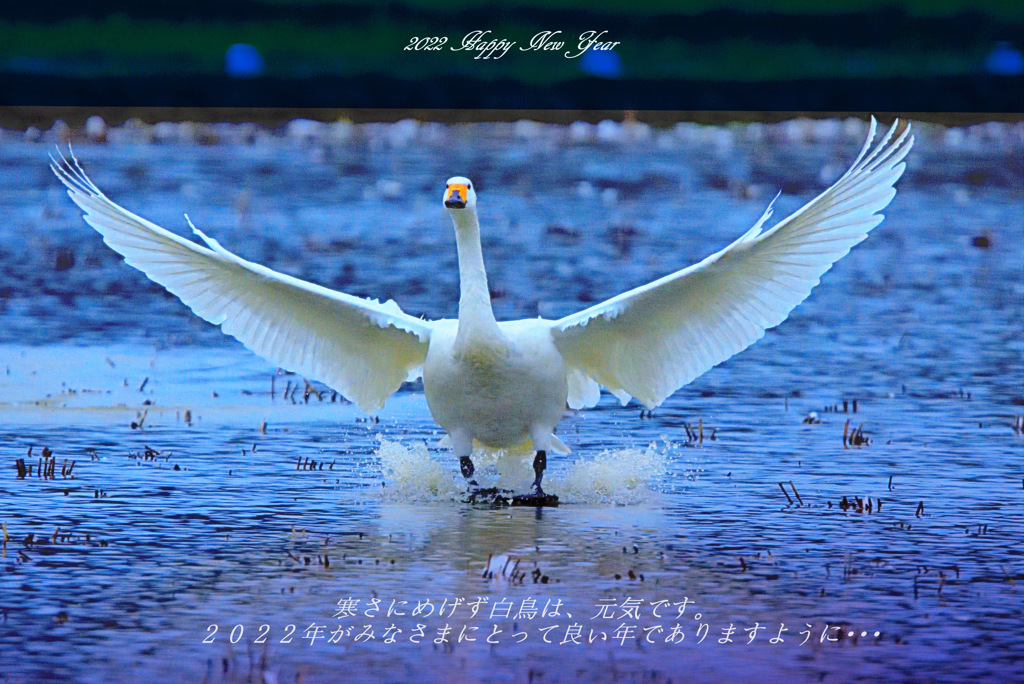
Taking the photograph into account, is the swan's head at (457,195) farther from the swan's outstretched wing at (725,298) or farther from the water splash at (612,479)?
the water splash at (612,479)

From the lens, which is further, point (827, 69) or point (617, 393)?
point (827, 69)

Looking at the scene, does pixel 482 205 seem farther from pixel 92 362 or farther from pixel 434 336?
pixel 434 336

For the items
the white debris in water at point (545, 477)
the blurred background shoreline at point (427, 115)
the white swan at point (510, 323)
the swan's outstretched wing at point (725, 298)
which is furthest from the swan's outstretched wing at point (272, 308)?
the blurred background shoreline at point (427, 115)

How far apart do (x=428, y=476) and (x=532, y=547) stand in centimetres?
187

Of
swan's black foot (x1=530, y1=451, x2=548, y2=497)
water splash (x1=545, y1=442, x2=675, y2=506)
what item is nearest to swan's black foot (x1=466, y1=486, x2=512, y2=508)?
swan's black foot (x1=530, y1=451, x2=548, y2=497)

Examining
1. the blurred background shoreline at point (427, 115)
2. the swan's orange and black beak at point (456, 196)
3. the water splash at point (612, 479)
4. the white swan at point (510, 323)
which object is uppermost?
the blurred background shoreline at point (427, 115)

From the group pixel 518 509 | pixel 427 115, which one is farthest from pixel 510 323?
pixel 427 115

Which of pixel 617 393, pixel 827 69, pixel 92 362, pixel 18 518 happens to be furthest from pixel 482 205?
pixel 827 69

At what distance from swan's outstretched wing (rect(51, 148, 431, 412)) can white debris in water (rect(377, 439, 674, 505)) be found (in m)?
0.62

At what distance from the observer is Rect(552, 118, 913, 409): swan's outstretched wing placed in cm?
1063

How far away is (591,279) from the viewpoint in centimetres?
2070

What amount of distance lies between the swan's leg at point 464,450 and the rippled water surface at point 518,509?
0.61 feet

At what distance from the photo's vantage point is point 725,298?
437 inches

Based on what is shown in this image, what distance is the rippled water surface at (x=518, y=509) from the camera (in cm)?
803
